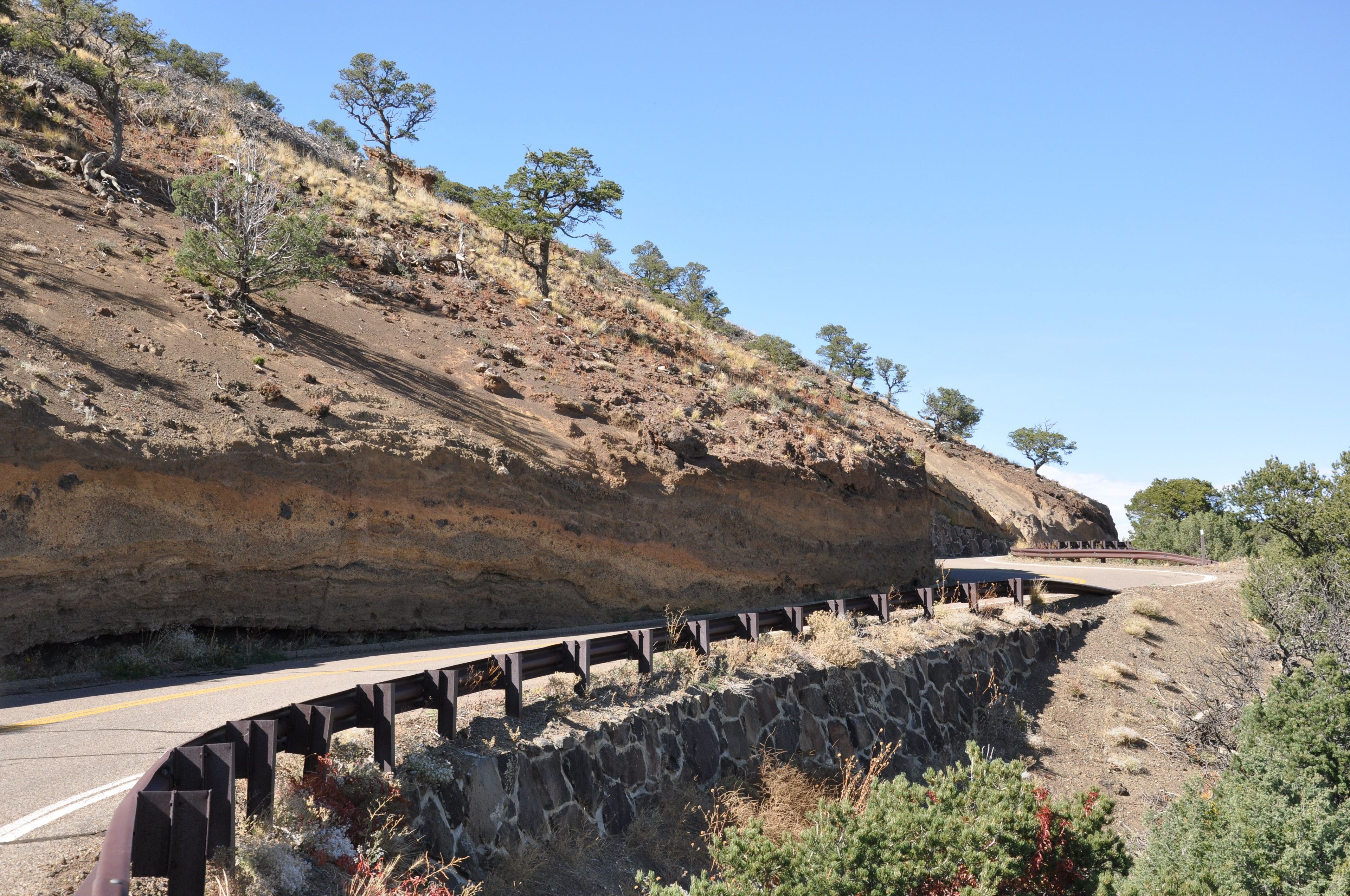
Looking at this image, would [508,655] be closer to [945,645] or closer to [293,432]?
[293,432]

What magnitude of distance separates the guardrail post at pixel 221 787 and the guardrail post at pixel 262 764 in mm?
578

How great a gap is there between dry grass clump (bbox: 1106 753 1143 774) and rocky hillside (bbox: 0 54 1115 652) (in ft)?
27.3

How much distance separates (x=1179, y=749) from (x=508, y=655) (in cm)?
1418

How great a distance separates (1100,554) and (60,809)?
41.2m

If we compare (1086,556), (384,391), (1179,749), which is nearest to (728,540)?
(384,391)

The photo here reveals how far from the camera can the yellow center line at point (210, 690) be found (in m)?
8.61

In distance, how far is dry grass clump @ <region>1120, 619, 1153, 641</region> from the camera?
22.5m

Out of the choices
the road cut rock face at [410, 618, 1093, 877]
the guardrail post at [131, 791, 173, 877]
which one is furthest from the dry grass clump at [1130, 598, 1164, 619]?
the guardrail post at [131, 791, 173, 877]

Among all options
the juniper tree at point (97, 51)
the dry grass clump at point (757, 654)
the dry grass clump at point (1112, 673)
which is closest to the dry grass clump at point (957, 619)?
the dry grass clump at point (1112, 673)

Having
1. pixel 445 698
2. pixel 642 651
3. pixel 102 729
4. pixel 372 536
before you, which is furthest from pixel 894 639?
pixel 102 729

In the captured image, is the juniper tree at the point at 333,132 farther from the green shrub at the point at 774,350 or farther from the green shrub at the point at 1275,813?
the green shrub at the point at 1275,813

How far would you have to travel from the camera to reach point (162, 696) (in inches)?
392

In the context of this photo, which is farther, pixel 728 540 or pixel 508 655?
pixel 728 540

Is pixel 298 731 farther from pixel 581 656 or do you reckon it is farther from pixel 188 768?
pixel 581 656
